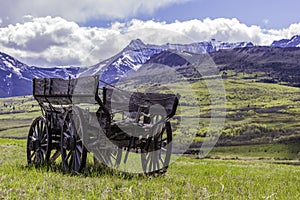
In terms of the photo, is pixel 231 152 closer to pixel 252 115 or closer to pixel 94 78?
pixel 252 115

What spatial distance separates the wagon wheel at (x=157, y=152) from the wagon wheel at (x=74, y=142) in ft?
7.43

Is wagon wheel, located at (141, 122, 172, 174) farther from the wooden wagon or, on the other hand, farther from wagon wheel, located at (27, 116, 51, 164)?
wagon wheel, located at (27, 116, 51, 164)

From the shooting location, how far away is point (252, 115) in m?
197

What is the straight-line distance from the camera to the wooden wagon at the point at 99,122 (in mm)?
11625

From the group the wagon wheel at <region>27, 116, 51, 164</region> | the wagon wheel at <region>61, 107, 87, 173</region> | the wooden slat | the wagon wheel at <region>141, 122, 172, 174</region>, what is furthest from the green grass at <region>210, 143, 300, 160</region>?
the wagon wheel at <region>61, 107, 87, 173</region>

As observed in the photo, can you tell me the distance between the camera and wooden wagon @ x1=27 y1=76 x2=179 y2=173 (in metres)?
11.6

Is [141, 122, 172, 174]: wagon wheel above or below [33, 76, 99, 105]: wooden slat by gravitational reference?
below

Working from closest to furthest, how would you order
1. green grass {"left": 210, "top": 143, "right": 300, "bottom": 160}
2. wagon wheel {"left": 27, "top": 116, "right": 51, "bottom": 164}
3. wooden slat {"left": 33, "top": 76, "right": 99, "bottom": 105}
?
1. wooden slat {"left": 33, "top": 76, "right": 99, "bottom": 105}
2. wagon wheel {"left": 27, "top": 116, "right": 51, "bottom": 164}
3. green grass {"left": 210, "top": 143, "right": 300, "bottom": 160}

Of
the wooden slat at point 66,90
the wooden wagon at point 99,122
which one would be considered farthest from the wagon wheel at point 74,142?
the wooden slat at point 66,90

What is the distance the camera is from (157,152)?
13156 mm

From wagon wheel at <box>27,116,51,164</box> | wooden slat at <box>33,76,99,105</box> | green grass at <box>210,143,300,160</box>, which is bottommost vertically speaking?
green grass at <box>210,143,300,160</box>

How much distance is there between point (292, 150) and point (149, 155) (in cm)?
10916

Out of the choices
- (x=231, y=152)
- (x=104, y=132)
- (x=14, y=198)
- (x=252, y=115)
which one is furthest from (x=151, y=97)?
(x=252, y=115)

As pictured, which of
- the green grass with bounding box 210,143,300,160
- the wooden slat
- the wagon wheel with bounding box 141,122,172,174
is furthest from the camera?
the green grass with bounding box 210,143,300,160
